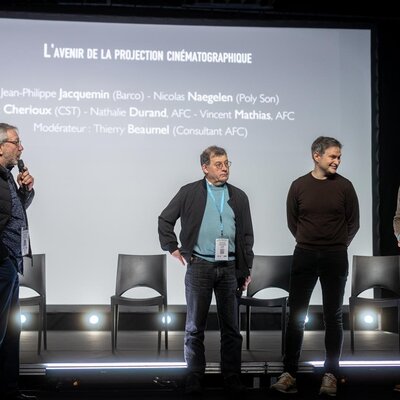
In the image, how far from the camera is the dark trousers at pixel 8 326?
3176 mm

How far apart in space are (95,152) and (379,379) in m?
2.91

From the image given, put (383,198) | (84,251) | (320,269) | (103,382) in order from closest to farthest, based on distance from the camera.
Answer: (320,269), (103,382), (84,251), (383,198)

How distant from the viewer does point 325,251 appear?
11.6 ft

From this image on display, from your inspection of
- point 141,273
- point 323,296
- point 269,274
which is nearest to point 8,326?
point 141,273

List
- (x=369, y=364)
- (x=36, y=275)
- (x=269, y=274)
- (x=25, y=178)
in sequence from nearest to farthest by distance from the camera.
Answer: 1. (x=25, y=178)
2. (x=369, y=364)
3. (x=36, y=275)
4. (x=269, y=274)

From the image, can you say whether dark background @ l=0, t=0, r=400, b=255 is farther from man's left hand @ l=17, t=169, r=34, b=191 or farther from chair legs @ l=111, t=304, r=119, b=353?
man's left hand @ l=17, t=169, r=34, b=191

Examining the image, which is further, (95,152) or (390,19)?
(390,19)

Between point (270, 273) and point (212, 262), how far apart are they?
1200 mm

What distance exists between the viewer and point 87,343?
4.60 meters

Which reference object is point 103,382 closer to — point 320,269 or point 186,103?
point 320,269

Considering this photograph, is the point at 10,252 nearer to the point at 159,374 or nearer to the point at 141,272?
the point at 159,374

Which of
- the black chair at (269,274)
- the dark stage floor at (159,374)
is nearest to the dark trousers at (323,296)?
the dark stage floor at (159,374)

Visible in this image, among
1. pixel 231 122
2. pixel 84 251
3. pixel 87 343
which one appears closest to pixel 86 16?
pixel 231 122

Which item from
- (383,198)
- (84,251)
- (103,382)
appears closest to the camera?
(103,382)
